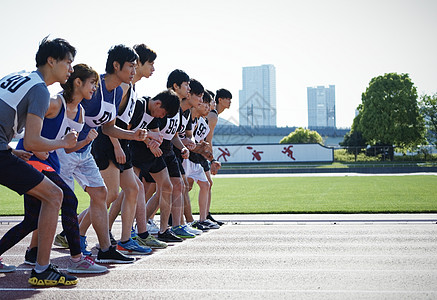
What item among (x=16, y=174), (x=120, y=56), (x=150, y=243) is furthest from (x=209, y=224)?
(x=16, y=174)

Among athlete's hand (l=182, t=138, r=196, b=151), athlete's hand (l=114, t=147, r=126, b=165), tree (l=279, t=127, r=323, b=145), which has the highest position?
tree (l=279, t=127, r=323, b=145)

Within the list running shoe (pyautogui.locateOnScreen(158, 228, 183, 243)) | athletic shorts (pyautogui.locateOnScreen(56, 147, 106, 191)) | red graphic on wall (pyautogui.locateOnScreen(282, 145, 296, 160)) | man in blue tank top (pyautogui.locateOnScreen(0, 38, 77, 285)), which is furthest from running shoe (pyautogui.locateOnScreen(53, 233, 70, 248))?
red graphic on wall (pyautogui.locateOnScreen(282, 145, 296, 160))

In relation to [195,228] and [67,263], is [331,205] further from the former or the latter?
[67,263]

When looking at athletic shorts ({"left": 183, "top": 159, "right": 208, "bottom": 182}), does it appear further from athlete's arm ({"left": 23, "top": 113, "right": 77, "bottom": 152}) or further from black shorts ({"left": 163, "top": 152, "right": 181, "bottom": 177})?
athlete's arm ({"left": 23, "top": 113, "right": 77, "bottom": 152})

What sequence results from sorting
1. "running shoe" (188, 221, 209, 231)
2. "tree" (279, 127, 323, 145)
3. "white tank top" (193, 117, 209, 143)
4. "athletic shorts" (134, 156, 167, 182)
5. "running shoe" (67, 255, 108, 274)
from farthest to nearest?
1. "tree" (279, 127, 323, 145)
2. "white tank top" (193, 117, 209, 143)
3. "running shoe" (188, 221, 209, 231)
4. "athletic shorts" (134, 156, 167, 182)
5. "running shoe" (67, 255, 108, 274)

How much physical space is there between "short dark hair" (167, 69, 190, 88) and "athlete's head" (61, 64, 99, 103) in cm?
295

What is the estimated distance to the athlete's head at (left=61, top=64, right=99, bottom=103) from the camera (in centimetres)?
546

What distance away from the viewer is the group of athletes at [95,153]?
15.4 ft

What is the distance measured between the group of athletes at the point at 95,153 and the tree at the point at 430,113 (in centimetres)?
6662

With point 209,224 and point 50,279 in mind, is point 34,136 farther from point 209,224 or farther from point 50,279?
point 209,224

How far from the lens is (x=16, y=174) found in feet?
15.3

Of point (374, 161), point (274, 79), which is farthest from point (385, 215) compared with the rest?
point (274, 79)

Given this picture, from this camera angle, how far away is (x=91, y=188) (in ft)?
19.5

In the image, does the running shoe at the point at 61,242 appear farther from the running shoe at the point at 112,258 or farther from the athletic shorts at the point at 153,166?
the running shoe at the point at 112,258
